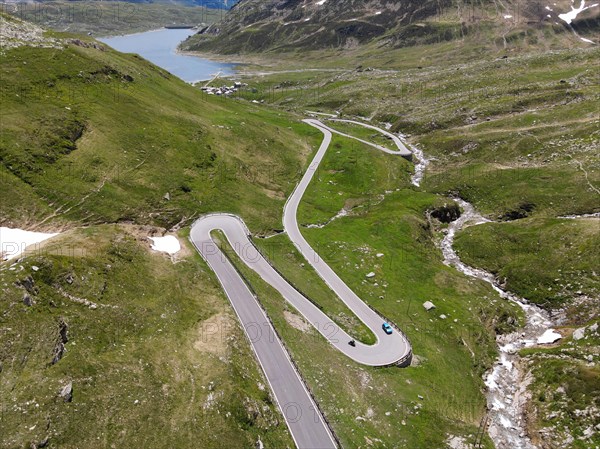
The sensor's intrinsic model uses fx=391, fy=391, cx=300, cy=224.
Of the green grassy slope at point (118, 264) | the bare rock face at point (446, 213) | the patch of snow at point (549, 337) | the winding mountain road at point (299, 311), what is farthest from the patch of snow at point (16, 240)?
the bare rock face at point (446, 213)

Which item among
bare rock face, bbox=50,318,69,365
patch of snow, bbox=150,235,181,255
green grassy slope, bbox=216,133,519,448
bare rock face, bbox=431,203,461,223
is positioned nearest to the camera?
bare rock face, bbox=50,318,69,365

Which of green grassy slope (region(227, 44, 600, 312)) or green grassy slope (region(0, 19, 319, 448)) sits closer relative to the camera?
green grassy slope (region(0, 19, 319, 448))

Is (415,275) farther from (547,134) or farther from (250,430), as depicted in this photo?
(547,134)

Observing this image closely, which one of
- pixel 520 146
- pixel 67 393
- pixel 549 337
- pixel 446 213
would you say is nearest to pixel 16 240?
pixel 67 393

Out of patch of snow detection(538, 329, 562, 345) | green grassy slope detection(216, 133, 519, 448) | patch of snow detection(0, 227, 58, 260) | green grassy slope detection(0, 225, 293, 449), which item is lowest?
patch of snow detection(538, 329, 562, 345)

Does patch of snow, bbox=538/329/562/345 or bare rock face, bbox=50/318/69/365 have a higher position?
bare rock face, bbox=50/318/69/365

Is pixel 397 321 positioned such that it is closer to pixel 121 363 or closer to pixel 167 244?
pixel 121 363

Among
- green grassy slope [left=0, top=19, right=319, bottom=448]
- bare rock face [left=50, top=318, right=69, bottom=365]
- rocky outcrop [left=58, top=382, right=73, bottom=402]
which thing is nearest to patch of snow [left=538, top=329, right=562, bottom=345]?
green grassy slope [left=0, top=19, right=319, bottom=448]

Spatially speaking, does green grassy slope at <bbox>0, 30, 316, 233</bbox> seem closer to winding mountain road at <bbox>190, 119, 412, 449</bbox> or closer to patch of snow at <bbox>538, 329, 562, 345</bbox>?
winding mountain road at <bbox>190, 119, 412, 449</bbox>
